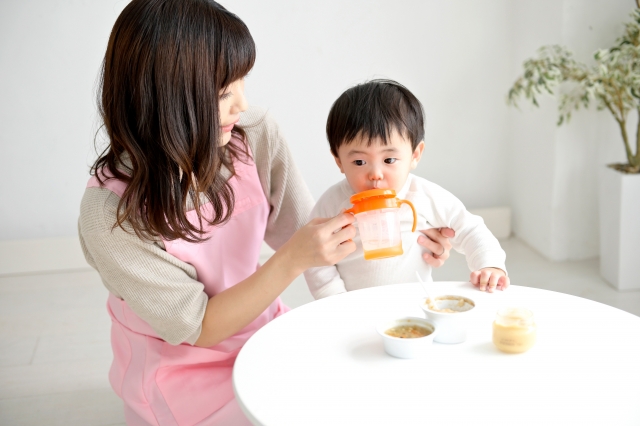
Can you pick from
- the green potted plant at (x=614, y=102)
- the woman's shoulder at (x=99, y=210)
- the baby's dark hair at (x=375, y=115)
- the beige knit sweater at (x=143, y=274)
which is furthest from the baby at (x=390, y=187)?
the green potted plant at (x=614, y=102)

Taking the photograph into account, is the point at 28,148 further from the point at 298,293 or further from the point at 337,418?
the point at 337,418

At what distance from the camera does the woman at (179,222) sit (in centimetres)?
129

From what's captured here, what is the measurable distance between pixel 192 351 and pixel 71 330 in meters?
1.61

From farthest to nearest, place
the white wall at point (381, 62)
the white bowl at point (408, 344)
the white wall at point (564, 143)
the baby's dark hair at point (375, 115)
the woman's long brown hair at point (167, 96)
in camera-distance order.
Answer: the white wall at point (381, 62) → the white wall at point (564, 143) → the baby's dark hair at point (375, 115) → the woman's long brown hair at point (167, 96) → the white bowl at point (408, 344)

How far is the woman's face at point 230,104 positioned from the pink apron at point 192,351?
0.82 ft

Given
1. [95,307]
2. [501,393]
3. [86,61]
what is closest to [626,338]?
[501,393]

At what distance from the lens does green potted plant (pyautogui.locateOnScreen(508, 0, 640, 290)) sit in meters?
2.79

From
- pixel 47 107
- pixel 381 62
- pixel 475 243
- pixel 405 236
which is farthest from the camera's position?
pixel 381 62

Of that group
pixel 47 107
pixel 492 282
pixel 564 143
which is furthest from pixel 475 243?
pixel 47 107

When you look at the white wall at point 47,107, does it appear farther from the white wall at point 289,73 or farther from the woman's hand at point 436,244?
the woman's hand at point 436,244

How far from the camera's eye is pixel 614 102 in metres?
2.92

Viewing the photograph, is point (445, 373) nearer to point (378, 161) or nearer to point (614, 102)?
point (378, 161)

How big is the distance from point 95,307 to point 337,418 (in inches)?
95.4

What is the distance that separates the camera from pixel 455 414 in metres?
0.98
